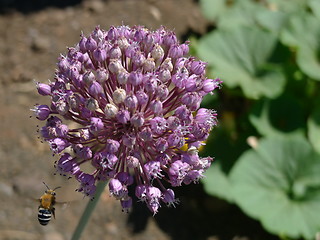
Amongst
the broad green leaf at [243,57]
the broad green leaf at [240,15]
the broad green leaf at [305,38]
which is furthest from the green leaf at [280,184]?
the broad green leaf at [240,15]

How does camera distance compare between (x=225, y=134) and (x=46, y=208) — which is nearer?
(x=46, y=208)

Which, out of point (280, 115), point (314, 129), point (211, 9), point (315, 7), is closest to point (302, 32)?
point (315, 7)

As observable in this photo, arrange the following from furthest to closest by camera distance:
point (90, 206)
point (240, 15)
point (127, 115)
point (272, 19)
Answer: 1. point (240, 15)
2. point (272, 19)
3. point (90, 206)
4. point (127, 115)

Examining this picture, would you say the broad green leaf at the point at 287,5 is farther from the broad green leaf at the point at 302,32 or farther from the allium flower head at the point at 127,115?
the allium flower head at the point at 127,115

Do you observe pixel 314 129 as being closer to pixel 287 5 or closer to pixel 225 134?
pixel 225 134

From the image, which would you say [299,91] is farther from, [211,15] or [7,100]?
[7,100]

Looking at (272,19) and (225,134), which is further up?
(272,19)

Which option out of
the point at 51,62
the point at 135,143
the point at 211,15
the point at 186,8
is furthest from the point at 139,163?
the point at 186,8

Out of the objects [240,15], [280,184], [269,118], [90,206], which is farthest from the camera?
[240,15]
